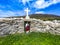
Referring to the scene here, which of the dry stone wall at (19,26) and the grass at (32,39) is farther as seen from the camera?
the dry stone wall at (19,26)

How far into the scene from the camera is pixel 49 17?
45.4 ft

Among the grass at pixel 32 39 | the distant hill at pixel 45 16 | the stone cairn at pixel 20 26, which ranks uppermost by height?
the distant hill at pixel 45 16

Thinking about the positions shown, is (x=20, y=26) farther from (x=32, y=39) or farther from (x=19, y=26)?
(x=32, y=39)

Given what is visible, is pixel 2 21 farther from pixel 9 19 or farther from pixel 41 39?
pixel 41 39

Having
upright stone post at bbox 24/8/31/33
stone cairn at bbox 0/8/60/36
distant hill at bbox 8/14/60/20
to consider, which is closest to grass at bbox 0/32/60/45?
upright stone post at bbox 24/8/31/33

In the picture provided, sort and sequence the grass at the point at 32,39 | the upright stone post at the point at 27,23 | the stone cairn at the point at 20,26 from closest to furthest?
the grass at the point at 32,39, the upright stone post at the point at 27,23, the stone cairn at the point at 20,26

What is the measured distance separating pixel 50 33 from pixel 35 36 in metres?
1.48

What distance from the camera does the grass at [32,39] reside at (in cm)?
1149

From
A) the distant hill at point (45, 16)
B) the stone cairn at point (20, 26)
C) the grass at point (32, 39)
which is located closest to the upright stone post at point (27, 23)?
the stone cairn at point (20, 26)

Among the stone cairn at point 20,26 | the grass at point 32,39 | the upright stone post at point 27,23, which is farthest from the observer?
the stone cairn at point 20,26

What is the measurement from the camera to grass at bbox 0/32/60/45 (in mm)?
11492

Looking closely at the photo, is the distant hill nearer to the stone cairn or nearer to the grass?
the stone cairn

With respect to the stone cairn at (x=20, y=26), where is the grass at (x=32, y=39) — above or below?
below

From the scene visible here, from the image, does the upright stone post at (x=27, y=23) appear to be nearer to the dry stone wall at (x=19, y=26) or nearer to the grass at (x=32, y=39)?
the dry stone wall at (x=19, y=26)
